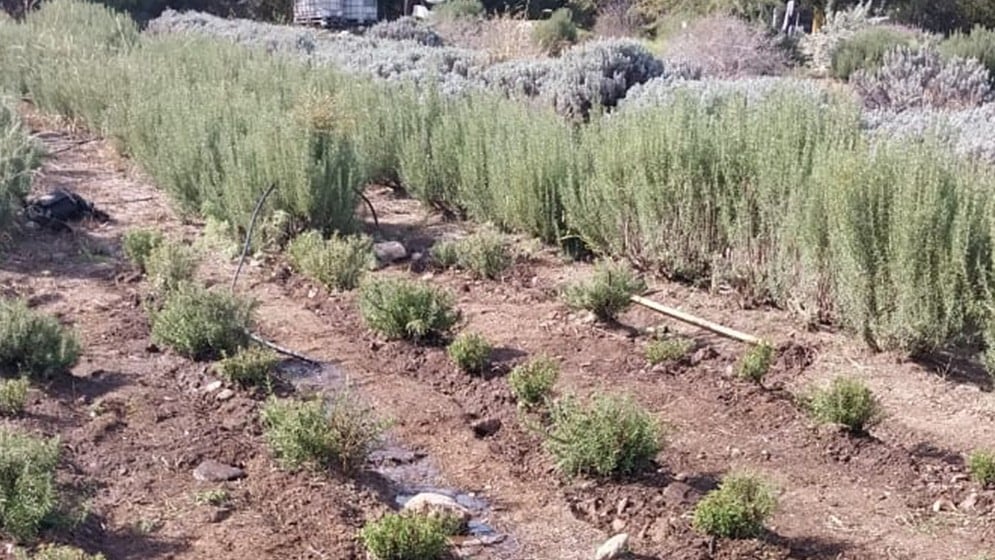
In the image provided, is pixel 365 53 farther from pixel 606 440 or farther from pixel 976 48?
pixel 606 440

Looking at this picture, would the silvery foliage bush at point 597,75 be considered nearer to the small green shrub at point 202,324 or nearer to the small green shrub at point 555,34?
the small green shrub at point 202,324

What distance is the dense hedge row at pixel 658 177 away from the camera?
17.5 ft

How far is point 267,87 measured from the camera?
1098 cm

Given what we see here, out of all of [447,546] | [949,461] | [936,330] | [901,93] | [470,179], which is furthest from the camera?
[901,93]

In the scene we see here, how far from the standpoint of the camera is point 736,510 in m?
3.73

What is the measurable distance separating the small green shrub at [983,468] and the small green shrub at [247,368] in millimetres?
2859

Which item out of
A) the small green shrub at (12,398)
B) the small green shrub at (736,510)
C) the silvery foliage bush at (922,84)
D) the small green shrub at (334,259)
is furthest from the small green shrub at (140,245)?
the silvery foliage bush at (922,84)

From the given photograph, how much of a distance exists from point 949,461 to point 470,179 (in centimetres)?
443

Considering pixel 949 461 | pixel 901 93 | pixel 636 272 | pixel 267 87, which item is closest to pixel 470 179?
pixel 636 272

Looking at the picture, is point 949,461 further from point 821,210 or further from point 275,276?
point 275,276

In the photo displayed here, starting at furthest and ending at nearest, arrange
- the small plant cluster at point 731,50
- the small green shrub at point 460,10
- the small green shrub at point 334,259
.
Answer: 1. the small green shrub at point 460,10
2. the small plant cluster at point 731,50
3. the small green shrub at point 334,259

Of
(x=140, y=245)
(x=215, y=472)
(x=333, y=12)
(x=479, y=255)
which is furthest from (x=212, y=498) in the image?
(x=333, y=12)

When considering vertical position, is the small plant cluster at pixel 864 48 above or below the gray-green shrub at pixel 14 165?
above

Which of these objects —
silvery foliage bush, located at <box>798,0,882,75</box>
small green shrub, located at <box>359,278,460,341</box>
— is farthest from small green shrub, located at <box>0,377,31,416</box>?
silvery foliage bush, located at <box>798,0,882,75</box>
